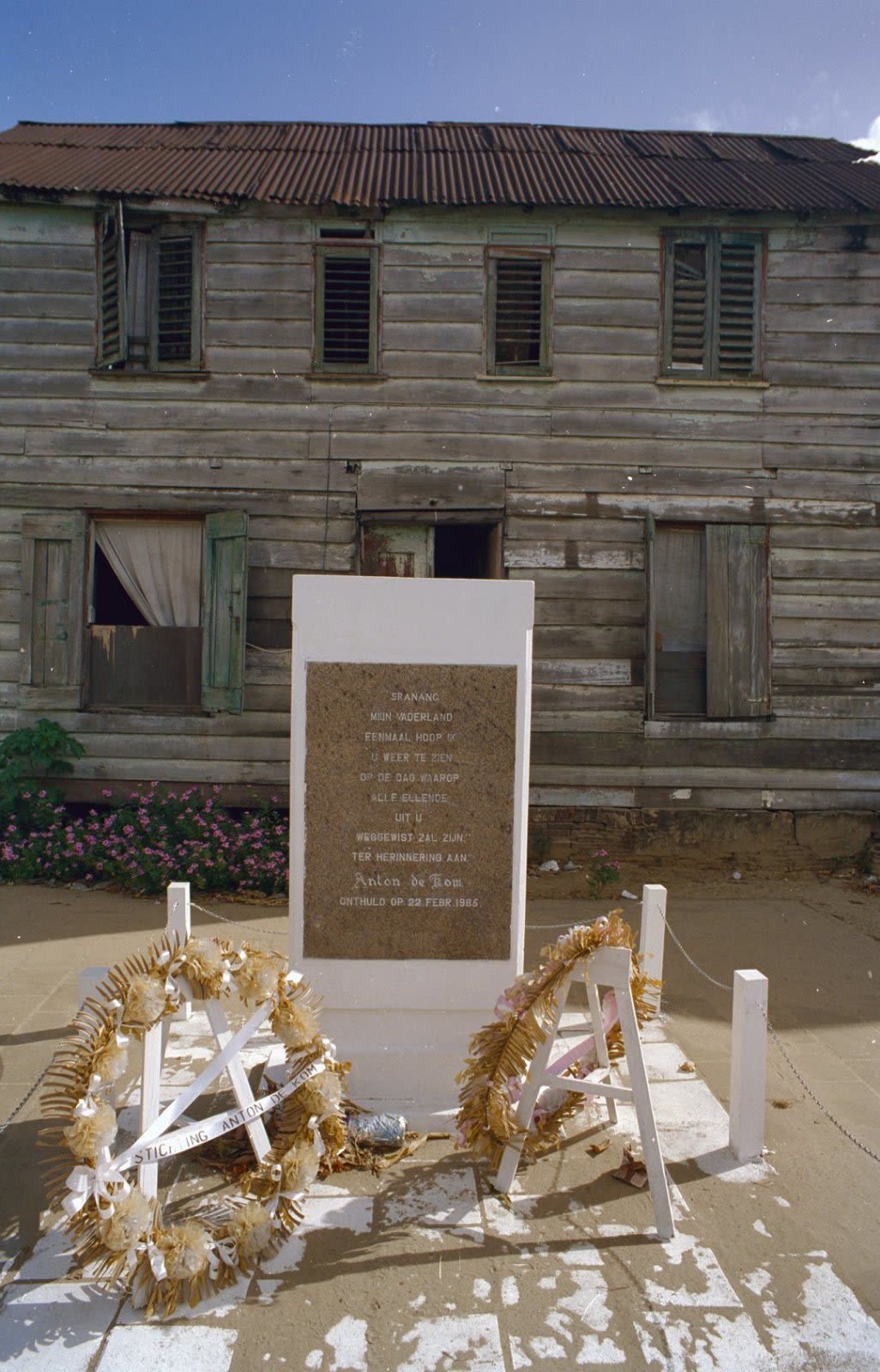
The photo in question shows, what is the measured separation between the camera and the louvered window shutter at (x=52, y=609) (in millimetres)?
9047

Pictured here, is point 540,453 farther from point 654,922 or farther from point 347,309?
point 654,922

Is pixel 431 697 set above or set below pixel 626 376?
below

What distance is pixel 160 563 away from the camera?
367 inches

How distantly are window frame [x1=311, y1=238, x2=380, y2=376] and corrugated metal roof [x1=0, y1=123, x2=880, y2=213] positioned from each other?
1.23ft

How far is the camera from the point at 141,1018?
3113 mm

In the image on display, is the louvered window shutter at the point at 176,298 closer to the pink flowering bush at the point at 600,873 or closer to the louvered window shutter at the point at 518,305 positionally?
the louvered window shutter at the point at 518,305

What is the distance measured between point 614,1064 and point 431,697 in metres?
1.98

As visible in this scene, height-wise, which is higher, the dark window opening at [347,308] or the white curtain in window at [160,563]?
the dark window opening at [347,308]

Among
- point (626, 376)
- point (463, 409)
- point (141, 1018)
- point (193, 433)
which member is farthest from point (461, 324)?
point (141, 1018)

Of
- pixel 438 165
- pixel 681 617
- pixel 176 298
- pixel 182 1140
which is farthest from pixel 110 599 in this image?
pixel 182 1140

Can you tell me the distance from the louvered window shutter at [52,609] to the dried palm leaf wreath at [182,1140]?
6.12 m

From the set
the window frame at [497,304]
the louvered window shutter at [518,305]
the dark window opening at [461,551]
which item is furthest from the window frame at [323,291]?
the dark window opening at [461,551]

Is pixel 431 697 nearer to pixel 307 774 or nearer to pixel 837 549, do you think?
pixel 307 774

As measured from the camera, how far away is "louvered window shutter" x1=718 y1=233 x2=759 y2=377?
9.29 m
